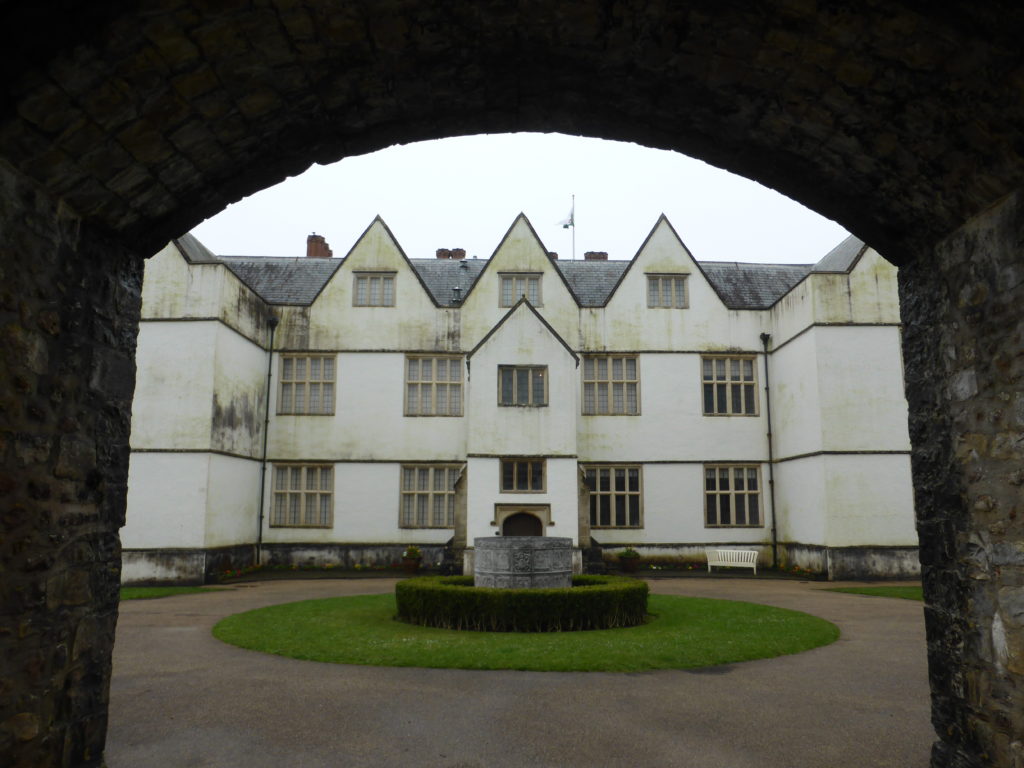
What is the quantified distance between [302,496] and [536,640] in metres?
15.2

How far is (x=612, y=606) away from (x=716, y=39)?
34.9 feet

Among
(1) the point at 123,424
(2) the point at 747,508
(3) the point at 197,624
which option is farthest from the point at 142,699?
(2) the point at 747,508

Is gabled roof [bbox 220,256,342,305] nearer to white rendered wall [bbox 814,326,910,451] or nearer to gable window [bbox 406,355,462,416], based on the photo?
gable window [bbox 406,355,462,416]

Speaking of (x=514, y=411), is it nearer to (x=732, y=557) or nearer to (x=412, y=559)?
(x=412, y=559)

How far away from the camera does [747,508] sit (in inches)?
1003

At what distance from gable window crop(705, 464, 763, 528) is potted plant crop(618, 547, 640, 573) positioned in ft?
9.58

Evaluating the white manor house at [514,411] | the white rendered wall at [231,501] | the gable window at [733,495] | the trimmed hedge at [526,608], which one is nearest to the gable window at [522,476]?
the white manor house at [514,411]

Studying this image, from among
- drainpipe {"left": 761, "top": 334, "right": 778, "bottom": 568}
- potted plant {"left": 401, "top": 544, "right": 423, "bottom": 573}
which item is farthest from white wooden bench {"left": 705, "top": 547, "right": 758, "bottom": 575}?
potted plant {"left": 401, "top": 544, "right": 423, "bottom": 573}

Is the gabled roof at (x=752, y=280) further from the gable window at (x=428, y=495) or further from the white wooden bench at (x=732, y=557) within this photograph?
the gable window at (x=428, y=495)

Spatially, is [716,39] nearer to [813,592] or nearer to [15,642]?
[15,642]

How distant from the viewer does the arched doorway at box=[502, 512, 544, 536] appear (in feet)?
73.7

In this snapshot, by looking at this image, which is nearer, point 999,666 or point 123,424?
point 999,666

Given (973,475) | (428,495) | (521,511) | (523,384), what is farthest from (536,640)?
(428,495)

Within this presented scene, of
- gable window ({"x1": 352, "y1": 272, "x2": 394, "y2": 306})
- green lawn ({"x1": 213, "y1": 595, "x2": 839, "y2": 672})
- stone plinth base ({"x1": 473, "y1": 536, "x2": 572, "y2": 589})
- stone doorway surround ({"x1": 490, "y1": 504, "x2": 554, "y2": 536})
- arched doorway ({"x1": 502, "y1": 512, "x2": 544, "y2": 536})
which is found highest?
gable window ({"x1": 352, "y1": 272, "x2": 394, "y2": 306})
